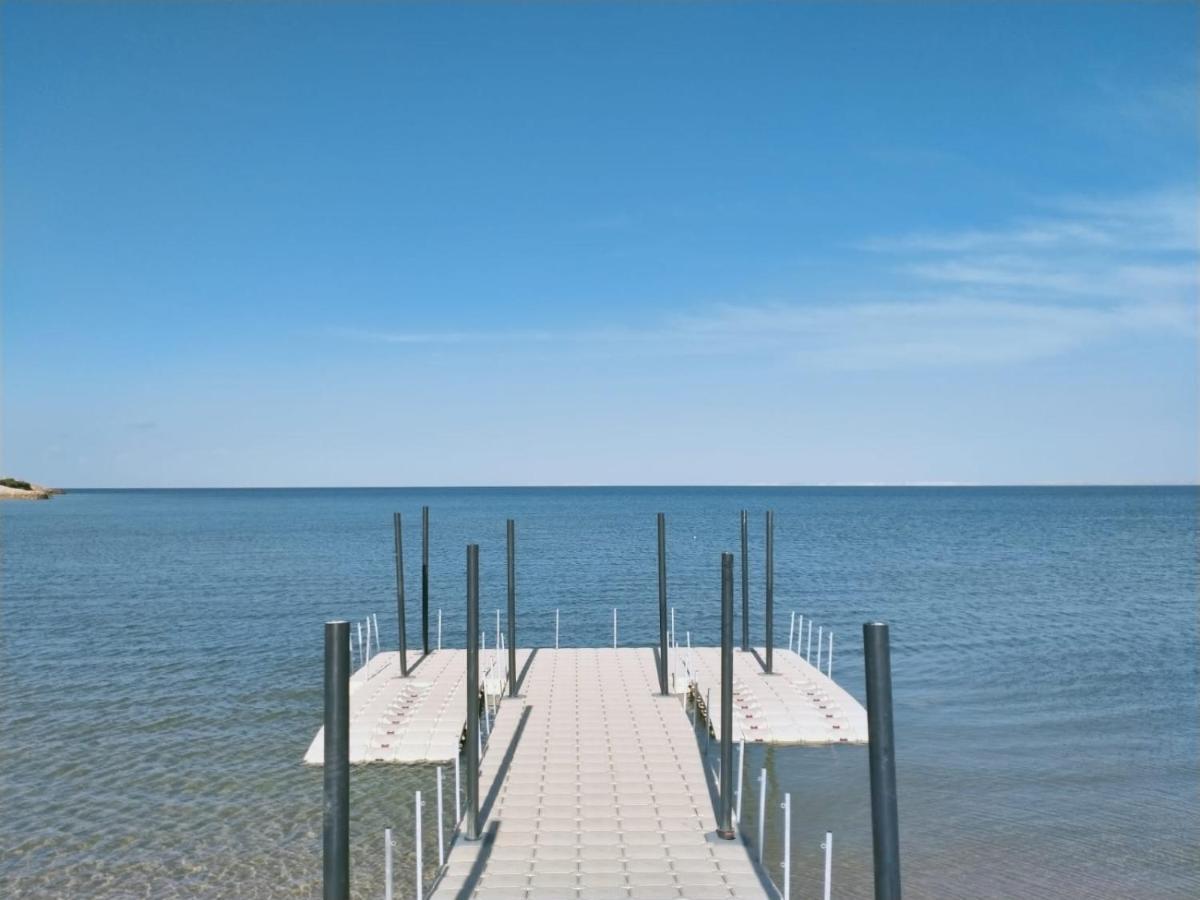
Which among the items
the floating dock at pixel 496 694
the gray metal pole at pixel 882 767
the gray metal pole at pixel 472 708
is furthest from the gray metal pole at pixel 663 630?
the gray metal pole at pixel 882 767

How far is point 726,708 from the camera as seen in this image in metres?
11.2

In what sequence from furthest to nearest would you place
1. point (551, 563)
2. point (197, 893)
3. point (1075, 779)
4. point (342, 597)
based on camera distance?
point (551, 563), point (342, 597), point (1075, 779), point (197, 893)

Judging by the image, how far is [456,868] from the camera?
9.84 m

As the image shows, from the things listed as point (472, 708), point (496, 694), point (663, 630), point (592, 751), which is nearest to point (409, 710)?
point (496, 694)

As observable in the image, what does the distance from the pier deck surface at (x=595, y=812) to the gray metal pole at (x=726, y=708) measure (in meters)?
0.24

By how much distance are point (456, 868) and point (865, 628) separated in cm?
561

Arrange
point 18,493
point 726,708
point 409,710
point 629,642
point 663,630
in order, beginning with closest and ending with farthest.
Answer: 1. point 726,708
2. point 409,710
3. point 663,630
4. point 629,642
5. point 18,493

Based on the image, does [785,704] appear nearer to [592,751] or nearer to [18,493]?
[592,751]

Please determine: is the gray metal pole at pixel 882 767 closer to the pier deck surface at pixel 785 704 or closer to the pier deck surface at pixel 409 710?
the pier deck surface at pixel 785 704

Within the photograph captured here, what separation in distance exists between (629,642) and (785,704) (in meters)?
12.1

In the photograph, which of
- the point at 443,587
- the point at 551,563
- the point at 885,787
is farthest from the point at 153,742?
the point at 551,563

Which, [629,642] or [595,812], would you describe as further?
[629,642]

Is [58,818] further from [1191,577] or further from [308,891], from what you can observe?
[1191,577]

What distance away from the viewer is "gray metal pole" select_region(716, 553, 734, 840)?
1055 centimetres
